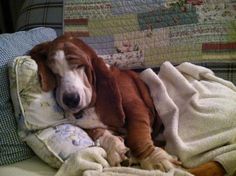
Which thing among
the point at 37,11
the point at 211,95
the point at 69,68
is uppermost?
the point at 37,11

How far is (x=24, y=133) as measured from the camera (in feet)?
3.88

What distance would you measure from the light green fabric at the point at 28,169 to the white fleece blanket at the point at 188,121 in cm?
8

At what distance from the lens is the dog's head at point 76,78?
118cm

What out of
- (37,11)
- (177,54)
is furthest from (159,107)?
(37,11)

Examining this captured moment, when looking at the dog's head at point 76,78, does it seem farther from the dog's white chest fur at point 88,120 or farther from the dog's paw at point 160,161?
the dog's paw at point 160,161

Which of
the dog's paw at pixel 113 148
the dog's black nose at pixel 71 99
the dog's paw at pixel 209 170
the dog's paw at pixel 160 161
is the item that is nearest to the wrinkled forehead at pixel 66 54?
the dog's black nose at pixel 71 99

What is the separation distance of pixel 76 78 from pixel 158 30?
46cm

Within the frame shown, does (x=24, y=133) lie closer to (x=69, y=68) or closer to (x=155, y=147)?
(x=69, y=68)

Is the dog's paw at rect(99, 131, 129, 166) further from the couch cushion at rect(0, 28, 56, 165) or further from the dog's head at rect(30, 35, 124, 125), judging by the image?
the couch cushion at rect(0, 28, 56, 165)

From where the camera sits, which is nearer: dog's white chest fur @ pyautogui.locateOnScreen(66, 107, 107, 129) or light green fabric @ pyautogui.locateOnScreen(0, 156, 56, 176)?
light green fabric @ pyautogui.locateOnScreen(0, 156, 56, 176)

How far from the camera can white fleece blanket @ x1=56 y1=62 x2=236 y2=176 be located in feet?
3.51

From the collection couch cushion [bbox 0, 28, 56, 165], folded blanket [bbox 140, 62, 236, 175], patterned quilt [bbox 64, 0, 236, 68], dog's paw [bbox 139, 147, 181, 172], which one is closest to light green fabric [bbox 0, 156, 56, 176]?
couch cushion [bbox 0, 28, 56, 165]

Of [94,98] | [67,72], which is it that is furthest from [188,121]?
[67,72]

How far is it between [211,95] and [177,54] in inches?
10.3
